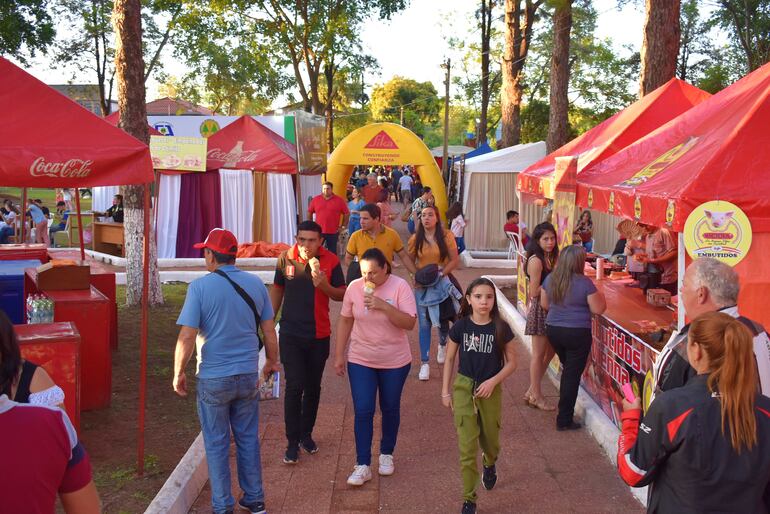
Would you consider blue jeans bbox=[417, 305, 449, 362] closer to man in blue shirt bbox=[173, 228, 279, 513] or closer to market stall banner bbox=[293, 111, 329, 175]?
man in blue shirt bbox=[173, 228, 279, 513]

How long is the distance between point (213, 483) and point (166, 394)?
3.07 metres

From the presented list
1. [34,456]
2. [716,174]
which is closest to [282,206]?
[716,174]

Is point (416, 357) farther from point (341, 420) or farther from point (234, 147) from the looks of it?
point (234, 147)

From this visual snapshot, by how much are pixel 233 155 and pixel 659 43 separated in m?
10.3

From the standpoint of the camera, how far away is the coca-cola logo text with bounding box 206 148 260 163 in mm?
18297

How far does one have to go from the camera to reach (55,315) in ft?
22.3

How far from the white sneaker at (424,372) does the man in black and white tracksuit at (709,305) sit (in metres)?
4.92

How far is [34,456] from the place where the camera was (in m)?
2.20

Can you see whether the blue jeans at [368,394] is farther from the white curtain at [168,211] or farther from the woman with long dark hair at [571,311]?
the white curtain at [168,211]

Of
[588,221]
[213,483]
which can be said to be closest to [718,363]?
[213,483]

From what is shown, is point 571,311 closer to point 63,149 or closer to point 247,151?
point 63,149

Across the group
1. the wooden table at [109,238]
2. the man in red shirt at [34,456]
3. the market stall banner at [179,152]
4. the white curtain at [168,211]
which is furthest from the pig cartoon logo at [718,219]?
the wooden table at [109,238]

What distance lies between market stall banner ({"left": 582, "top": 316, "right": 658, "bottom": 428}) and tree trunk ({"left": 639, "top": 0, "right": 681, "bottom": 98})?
18.8 feet

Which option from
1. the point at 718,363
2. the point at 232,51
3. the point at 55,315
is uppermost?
the point at 232,51
